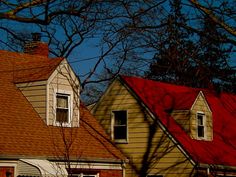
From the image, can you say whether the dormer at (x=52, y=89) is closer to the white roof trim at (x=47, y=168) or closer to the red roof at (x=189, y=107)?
the white roof trim at (x=47, y=168)

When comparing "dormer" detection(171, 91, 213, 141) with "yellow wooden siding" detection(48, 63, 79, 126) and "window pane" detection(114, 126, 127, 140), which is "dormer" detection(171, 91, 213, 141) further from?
"yellow wooden siding" detection(48, 63, 79, 126)

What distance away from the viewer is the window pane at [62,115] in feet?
79.7

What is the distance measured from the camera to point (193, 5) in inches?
560

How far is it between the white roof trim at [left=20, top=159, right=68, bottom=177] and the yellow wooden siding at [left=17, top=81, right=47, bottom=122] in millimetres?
2787

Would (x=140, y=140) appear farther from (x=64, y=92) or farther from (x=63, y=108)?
(x=64, y=92)

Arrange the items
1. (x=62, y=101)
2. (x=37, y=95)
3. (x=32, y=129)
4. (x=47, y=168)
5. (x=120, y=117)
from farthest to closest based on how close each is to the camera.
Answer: (x=120, y=117) < (x=62, y=101) < (x=37, y=95) < (x=32, y=129) < (x=47, y=168)

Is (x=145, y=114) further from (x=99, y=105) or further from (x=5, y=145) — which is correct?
(x=5, y=145)

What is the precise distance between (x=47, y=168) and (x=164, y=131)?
7.32m

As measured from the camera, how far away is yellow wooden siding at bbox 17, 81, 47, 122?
23781mm

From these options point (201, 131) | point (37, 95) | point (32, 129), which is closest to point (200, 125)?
point (201, 131)

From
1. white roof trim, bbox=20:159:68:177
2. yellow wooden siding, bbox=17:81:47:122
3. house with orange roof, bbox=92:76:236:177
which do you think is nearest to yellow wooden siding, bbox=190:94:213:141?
house with orange roof, bbox=92:76:236:177

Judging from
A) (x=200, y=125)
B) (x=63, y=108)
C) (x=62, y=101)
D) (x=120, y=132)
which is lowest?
(x=120, y=132)

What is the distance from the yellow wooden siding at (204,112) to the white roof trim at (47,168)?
26.0 ft

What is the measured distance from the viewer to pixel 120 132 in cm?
2852
